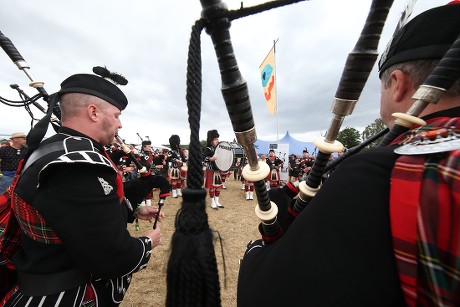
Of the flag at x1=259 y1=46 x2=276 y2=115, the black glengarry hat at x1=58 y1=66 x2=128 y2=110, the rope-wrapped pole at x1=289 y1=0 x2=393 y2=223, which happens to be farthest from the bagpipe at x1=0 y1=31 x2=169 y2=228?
the flag at x1=259 y1=46 x2=276 y2=115

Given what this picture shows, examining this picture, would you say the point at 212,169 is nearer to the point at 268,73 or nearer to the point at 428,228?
the point at 268,73

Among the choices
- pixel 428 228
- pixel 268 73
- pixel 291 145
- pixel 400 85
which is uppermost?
pixel 291 145

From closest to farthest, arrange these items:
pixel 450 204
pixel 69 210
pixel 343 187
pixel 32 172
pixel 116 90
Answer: pixel 450 204
pixel 343 187
pixel 69 210
pixel 32 172
pixel 116 90

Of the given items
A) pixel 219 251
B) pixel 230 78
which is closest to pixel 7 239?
pixel 230 78

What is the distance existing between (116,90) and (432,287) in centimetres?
209

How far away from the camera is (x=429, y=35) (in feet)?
2.35

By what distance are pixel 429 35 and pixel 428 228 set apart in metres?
0.66

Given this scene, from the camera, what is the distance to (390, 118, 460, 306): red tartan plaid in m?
0.43

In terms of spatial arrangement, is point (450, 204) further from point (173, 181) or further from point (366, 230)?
point (173, 181)

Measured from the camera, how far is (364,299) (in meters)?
0.47

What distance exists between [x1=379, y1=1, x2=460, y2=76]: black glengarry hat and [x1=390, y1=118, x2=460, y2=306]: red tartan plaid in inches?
17.3

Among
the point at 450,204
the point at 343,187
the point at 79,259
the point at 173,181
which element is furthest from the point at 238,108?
the point at 173,181

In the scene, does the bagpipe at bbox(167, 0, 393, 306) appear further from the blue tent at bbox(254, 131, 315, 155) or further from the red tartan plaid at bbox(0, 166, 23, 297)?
the blue tent at bbox(254, 131, 315, 155)

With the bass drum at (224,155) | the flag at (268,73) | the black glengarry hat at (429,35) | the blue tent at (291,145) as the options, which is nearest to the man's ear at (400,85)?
the black glengarry hat at (429,35)
